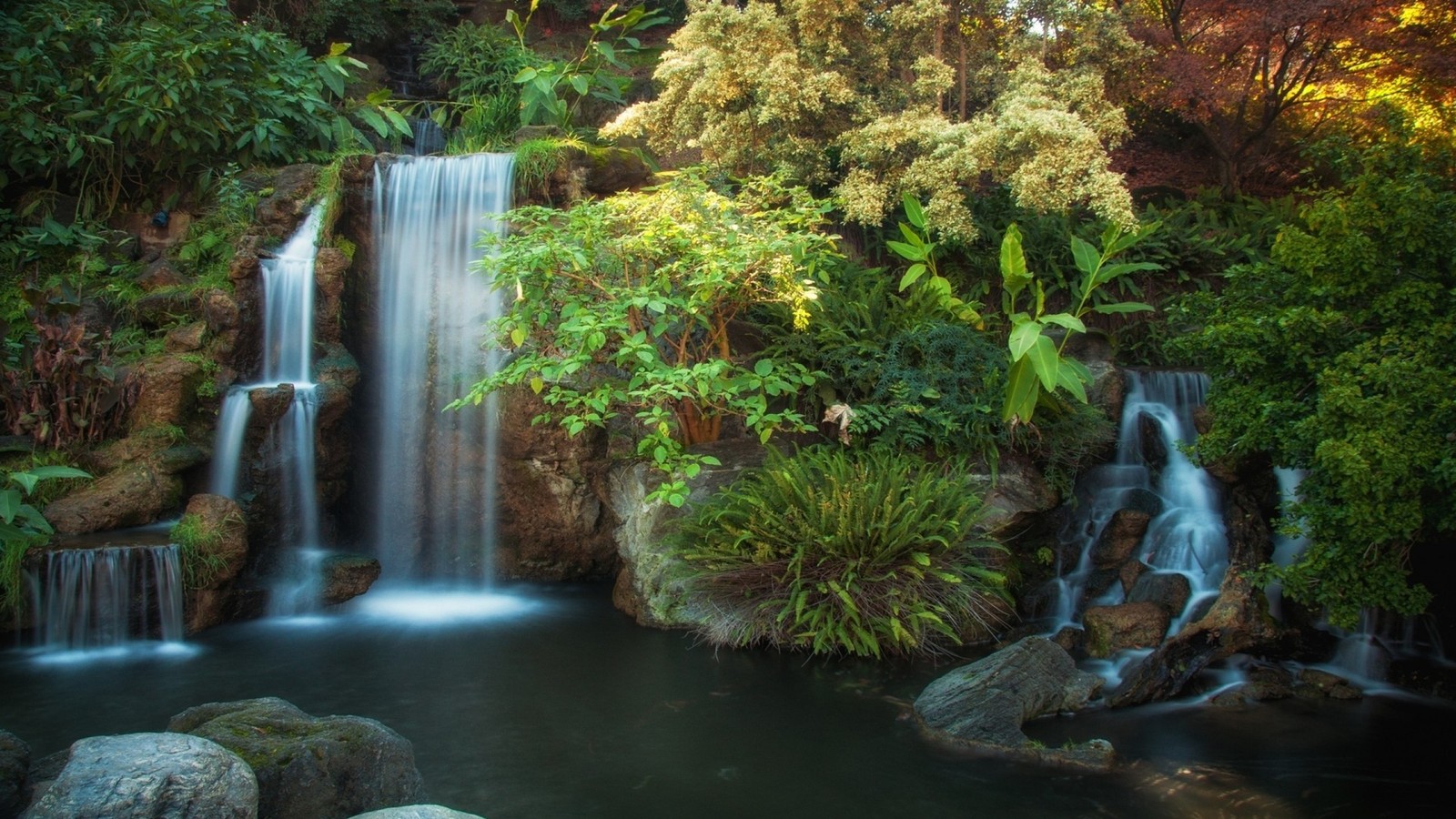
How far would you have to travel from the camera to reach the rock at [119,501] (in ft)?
26.9

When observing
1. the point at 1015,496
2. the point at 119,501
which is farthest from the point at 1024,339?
the point at 119,501

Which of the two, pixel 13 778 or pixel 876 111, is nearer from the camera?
pixel 13 778

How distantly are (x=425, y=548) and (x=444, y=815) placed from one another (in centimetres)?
680

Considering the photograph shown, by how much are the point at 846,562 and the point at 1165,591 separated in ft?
8.44

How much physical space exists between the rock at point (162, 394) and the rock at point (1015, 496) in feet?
23.6

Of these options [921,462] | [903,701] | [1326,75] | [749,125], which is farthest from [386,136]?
A: [1326,75]

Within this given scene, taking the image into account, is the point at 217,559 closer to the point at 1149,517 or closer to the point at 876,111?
the point at 876,111

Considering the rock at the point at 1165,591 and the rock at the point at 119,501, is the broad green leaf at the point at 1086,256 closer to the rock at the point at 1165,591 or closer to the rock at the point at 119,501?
the rock at the point at 1165,591

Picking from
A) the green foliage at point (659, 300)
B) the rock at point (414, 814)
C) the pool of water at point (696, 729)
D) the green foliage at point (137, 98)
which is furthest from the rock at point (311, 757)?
the green foliage at point (137, 98)

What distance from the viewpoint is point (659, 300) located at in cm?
761

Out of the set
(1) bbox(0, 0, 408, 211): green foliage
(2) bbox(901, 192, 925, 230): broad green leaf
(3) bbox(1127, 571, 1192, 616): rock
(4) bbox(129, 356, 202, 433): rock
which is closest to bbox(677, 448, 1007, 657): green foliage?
(3) bbox(1127, 571, 1192, 616): rock

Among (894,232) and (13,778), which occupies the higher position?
(894,232)

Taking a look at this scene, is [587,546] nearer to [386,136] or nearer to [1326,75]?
[386,136]

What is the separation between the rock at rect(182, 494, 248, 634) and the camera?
26.8 ft
